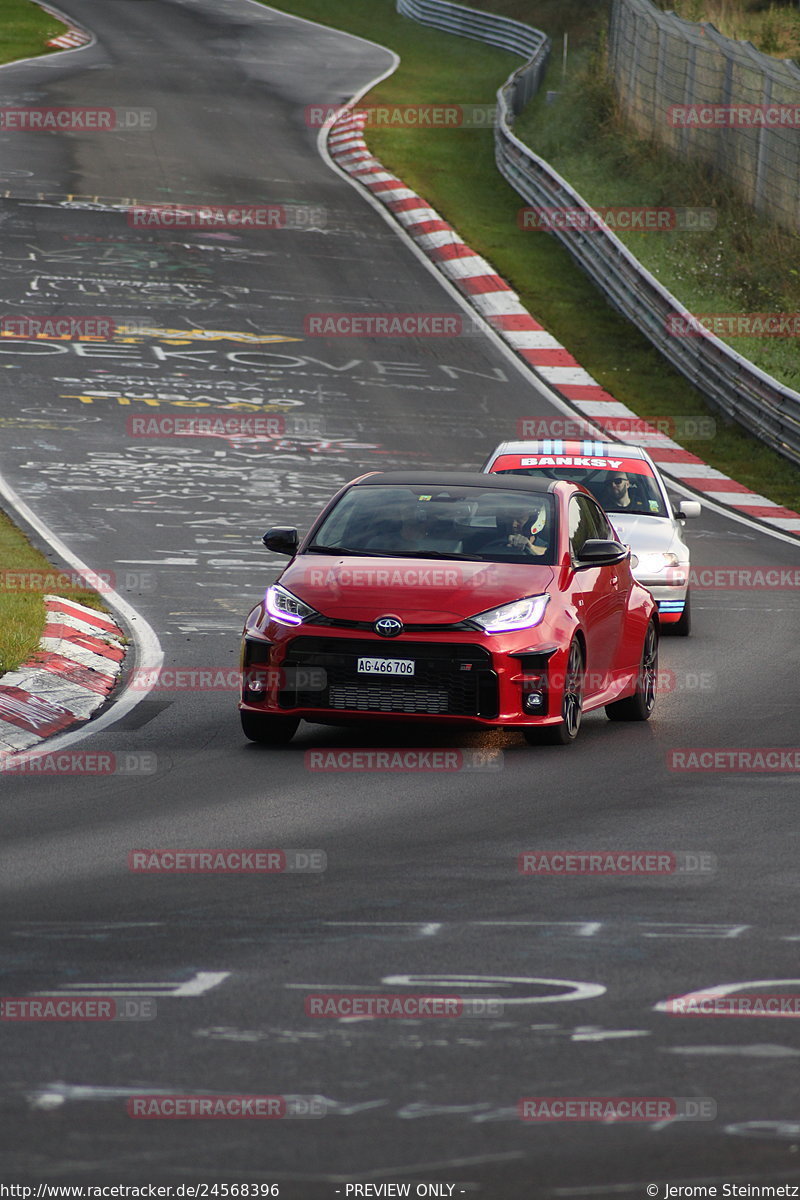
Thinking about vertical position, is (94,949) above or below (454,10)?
above

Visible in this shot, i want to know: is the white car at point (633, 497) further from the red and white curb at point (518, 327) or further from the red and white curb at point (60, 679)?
the red and white curb at point (518, 327)

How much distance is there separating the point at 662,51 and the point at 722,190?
463cm

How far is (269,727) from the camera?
414 inches

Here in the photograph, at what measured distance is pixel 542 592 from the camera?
10.7 m

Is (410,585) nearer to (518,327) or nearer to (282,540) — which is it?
(282,540)

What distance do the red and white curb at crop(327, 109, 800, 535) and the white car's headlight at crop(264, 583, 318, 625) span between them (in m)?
12.3

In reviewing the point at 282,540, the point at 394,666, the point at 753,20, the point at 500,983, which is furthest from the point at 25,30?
the point at 500,983

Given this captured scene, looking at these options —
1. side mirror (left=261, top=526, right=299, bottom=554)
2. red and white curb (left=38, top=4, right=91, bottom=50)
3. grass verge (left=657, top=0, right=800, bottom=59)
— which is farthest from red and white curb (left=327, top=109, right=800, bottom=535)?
red and white curb (left=38, top=4, right=91, bottom=50)

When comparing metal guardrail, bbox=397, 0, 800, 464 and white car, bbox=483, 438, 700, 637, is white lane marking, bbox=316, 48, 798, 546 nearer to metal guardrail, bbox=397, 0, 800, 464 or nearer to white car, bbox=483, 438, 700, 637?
metal guardrail, bbox=397, 0, 800, 464

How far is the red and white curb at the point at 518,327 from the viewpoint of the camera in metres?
24.2

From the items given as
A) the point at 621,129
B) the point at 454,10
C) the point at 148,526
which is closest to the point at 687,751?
the point at 148,526

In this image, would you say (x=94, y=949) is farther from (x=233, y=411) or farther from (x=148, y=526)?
(x=233, y=411)

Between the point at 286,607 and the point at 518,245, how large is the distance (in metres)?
26.1

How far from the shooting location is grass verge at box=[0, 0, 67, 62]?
55625 mm
